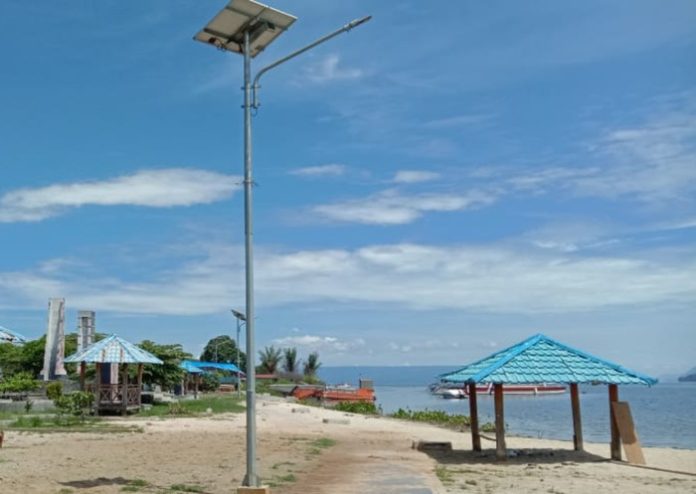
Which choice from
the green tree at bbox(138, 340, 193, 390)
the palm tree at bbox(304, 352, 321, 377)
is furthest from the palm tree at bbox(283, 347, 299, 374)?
the green tree at bbox(138, 340, 193, 390)

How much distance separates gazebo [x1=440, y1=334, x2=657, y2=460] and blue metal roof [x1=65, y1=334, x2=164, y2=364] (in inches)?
647

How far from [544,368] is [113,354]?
62.8ft

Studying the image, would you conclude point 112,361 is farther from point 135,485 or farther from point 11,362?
point 11,362

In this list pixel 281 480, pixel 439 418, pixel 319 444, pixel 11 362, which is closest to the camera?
pixel 281 480

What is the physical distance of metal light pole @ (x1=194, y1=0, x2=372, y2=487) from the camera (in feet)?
33.0

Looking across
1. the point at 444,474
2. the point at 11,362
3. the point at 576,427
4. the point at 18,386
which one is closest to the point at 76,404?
the point at 18,386

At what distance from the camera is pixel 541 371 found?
1717 centimetres

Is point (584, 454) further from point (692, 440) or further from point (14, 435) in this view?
point (692, 440)

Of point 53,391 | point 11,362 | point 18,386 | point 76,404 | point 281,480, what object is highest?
point 11,362

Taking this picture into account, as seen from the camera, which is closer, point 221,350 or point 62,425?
point 62,425

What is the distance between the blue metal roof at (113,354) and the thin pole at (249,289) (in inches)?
853

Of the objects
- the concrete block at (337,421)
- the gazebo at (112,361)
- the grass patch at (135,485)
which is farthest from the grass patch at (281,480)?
the gazebo at (112,361)

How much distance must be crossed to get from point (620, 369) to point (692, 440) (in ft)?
60.7

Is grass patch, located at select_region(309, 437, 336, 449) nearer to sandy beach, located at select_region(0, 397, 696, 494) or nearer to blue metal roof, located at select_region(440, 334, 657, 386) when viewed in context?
sandy beach, located at select_region(0, 397, 696, 494)
